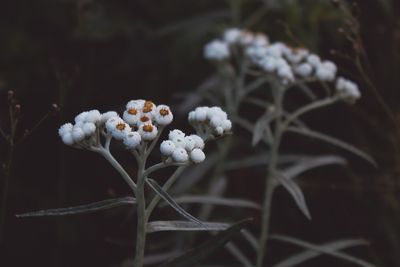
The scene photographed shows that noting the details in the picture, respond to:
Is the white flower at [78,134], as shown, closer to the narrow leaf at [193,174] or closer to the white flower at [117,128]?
the white flower at [117,128]

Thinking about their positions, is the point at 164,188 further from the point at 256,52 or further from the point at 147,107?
the point at 256,52

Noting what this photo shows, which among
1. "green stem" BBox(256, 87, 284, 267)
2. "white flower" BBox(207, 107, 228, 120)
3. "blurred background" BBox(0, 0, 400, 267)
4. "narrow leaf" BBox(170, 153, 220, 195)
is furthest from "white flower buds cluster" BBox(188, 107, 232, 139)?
"blurred background" BBox(0, 0, 400, 267)

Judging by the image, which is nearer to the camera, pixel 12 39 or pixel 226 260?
pixel 226 260

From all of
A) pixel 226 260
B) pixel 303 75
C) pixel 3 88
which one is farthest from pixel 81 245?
pixel 303 75

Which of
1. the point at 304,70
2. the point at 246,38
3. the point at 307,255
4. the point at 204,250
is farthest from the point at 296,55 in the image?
the point at 204,250

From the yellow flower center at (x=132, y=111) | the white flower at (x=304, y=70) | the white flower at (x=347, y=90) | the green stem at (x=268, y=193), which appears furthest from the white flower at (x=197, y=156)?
the white flower at (x=347, y=90)

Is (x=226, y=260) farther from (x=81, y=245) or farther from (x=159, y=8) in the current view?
(x=159, y=8)
